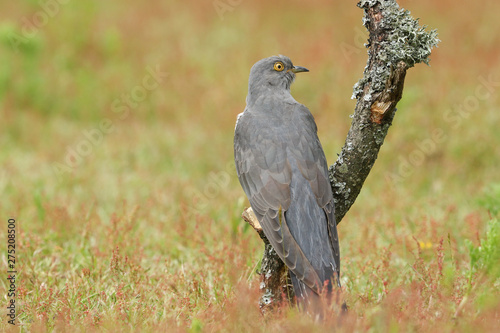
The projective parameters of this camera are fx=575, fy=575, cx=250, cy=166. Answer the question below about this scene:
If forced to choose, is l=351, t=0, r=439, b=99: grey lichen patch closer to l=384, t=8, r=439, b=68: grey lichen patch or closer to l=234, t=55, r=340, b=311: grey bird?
l=384, t=8, r=439, b=68: grey lichen patch

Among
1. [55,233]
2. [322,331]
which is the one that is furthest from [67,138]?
[322,331]

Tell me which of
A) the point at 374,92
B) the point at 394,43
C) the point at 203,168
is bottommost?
the point at 374,92

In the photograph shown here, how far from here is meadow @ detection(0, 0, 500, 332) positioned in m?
4.12

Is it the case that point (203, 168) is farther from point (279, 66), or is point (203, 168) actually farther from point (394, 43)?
point (394, 43)

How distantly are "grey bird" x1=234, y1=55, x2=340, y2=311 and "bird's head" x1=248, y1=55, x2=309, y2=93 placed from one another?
13 centimetres

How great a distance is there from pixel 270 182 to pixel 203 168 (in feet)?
15.7

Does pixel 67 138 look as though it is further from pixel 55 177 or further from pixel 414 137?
pixel 414 137

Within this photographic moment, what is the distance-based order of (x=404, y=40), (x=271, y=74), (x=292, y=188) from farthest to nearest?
1. (x=271, y=74)
2. (x=292, y=188)
3. (x=404, y=40)

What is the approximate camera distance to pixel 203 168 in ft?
29.9

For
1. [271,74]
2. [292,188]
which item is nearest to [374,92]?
[292,188]

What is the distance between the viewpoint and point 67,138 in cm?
1019

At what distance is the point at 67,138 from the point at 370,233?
19.7ft

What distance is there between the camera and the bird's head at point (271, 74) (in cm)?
524

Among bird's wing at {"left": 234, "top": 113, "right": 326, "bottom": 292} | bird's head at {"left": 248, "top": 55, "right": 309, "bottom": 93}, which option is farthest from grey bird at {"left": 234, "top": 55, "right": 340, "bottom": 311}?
bird's head at {"left": 248, "top": 55, "right": 309, "bottom": 93}
